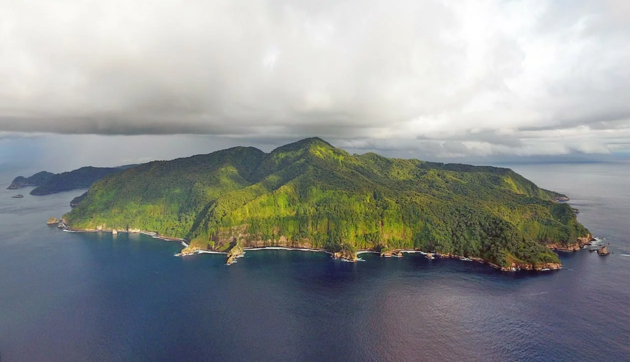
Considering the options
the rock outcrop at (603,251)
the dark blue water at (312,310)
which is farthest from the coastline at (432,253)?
the rock outcrop at (603,251)

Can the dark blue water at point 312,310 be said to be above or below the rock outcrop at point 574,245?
below

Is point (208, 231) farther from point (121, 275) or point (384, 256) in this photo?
point (384, 256)

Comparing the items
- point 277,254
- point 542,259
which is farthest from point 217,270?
point 542,259

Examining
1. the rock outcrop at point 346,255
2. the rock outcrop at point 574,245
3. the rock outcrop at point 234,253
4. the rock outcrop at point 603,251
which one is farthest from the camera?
the rock outcrop at point 346,255

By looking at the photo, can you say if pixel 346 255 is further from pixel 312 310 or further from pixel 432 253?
pixel 312 310

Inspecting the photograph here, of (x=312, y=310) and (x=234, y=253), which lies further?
(x=234, y=253)

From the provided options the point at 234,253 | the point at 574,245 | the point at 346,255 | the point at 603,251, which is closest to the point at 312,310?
the point at 346,255

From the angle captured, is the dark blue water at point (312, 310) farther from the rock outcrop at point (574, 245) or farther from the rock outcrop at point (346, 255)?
the rock outcrop at point (574, 245)

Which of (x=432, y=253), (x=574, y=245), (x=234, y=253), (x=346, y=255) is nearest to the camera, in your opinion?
(x=574, y=245)
